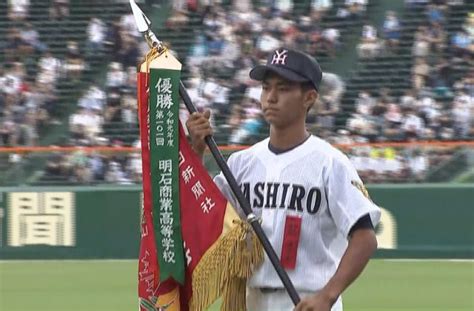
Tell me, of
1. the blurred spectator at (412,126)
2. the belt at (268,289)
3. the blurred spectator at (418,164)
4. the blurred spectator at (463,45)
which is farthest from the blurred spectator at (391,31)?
the belt at (268,289)

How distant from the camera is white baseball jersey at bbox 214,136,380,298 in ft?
15.6

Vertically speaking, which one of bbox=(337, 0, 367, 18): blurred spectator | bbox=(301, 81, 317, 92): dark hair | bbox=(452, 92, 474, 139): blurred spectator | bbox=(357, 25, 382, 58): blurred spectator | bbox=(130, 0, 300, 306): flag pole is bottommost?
bbox=(452, 92, 474, 139): blurred spectator

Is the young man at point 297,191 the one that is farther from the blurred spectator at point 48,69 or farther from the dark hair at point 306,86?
the blurred spectator at point 48,69

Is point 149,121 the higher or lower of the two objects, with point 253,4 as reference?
higher

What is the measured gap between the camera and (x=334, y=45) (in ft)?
70.5

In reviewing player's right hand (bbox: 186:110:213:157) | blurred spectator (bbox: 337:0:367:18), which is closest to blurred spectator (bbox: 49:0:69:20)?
blurred spectator (bbox: 337:0:367:18)

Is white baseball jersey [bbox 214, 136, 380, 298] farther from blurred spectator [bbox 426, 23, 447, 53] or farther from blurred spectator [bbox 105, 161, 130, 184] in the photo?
blurred spectator [bbox 426, 23, 447, 53]

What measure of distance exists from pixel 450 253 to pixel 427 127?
8.50ft

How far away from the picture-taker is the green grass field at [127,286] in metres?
12.2

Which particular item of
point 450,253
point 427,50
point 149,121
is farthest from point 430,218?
point 149,121

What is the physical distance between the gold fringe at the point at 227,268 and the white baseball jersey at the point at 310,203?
0.06 meters

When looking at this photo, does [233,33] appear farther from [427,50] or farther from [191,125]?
[191,125]

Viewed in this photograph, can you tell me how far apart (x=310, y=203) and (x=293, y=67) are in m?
0.52

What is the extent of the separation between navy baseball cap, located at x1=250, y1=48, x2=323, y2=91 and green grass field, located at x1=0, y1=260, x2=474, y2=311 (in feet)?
23.4
